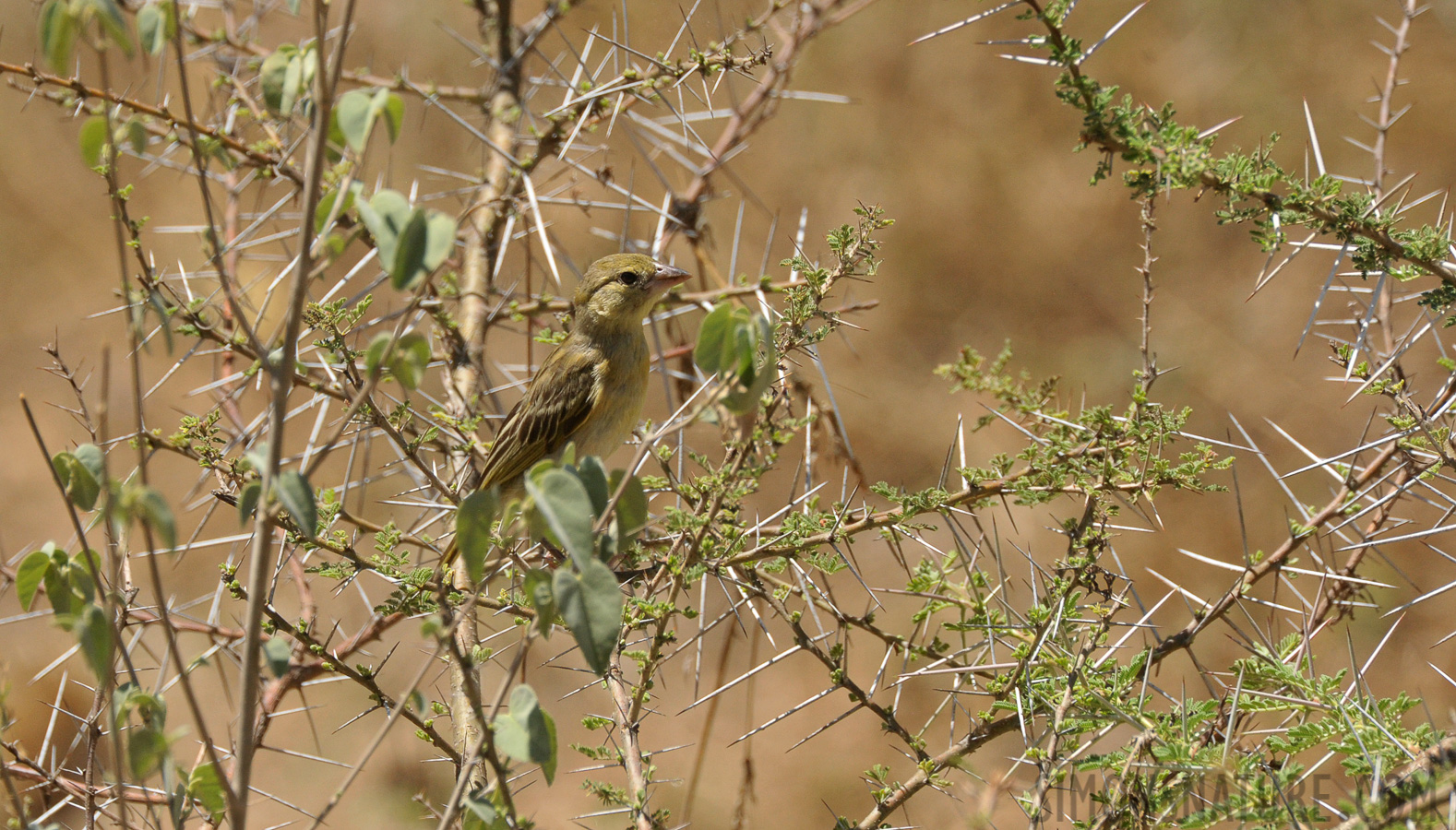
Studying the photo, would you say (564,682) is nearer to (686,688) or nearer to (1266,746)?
(686,688)

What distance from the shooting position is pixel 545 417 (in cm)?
505

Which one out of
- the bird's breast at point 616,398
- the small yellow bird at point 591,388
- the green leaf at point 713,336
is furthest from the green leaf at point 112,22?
the bird's breast at point 616,398

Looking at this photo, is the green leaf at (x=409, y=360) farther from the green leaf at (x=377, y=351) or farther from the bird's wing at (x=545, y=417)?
the bird's wing at (x=545, y=417)

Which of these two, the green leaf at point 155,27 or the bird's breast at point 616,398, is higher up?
the green leaf at point 155,27

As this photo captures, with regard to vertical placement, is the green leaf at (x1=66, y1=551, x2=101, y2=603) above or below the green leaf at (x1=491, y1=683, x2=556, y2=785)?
above

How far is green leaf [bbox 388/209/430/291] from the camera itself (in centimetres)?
137

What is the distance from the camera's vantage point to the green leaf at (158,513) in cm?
139

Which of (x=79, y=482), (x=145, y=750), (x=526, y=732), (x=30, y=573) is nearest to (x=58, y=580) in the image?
(x=30, y=573)

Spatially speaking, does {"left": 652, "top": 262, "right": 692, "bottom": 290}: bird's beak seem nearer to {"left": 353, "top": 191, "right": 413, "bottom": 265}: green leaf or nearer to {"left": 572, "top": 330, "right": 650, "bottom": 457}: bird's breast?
{"left": 572, "top": 330, "right": 650, "bottom": 457}: bird's breast

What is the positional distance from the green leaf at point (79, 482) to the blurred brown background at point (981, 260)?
6812 millimetres

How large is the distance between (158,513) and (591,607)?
24.1 inches

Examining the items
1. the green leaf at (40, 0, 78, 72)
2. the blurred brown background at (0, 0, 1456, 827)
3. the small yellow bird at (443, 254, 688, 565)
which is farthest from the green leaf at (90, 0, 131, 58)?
the blurred brown background at (0, 0, 1456, 827)

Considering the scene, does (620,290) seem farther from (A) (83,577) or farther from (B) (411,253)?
(B) (411,253)

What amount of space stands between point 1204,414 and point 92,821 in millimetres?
8453
